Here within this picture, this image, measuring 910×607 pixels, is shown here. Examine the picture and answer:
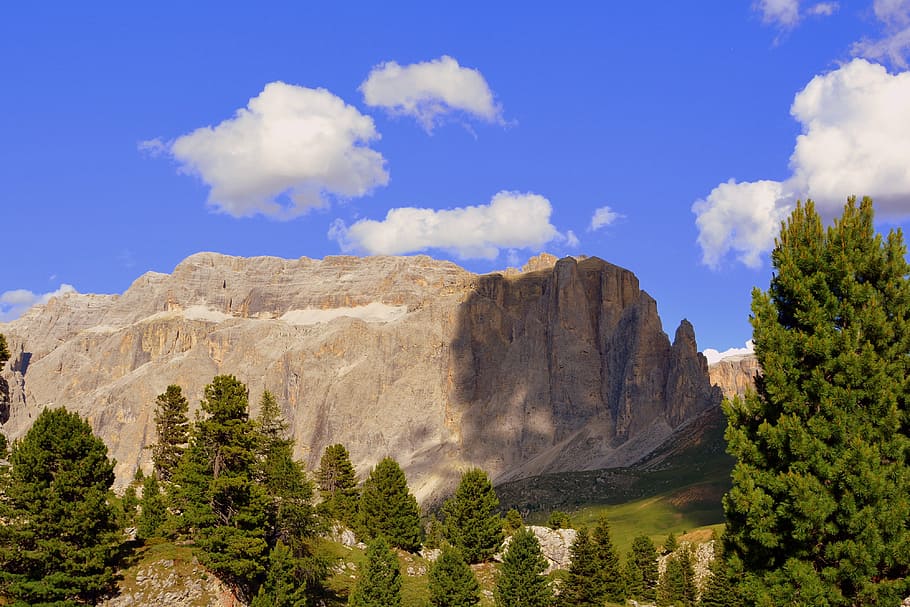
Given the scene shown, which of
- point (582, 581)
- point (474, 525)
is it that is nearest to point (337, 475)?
point (474, 525)

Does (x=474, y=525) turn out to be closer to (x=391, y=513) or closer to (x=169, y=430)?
(x=391, y=513)

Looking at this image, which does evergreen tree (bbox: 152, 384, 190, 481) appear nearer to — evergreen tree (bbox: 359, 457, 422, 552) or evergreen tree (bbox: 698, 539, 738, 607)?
evergreen tree (bbox: 359, 457, 422, 552)

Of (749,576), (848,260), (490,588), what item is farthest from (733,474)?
(490,588)

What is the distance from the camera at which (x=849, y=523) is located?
21500 mm

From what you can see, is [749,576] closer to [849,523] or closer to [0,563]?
[849,523]

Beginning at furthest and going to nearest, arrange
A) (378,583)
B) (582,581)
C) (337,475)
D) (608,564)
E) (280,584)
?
(337,475) < (608,564) < (582,581) < (378,583) < (280,584)

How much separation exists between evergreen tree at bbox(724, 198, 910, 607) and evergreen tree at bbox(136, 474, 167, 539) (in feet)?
143

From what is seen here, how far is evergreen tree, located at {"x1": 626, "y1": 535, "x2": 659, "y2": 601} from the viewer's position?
91938 millimetres

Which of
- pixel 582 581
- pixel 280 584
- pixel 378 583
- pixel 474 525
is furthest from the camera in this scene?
pixel 474 525

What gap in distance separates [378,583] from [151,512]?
1921 cm

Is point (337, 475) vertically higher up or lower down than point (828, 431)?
higher up

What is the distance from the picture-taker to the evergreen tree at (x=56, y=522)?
45.9 meters

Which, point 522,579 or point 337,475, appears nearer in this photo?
point 522,579

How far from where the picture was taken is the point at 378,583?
51.9 m
